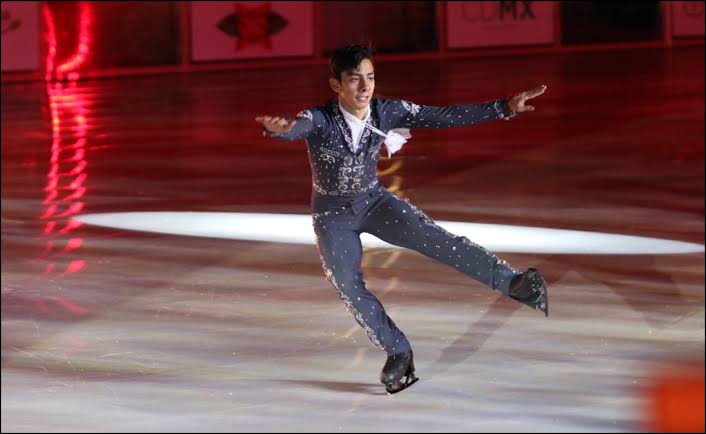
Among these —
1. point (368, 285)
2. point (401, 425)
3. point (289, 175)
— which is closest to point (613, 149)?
point (289, 175)

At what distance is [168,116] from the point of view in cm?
1338

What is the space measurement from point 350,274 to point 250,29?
49.5 ft

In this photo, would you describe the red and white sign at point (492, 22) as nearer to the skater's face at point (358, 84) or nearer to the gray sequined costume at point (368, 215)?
the gray sequined costume at point (368, 215)

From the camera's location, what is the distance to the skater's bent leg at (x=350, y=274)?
4453 mm

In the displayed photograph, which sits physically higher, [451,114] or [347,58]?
[347,58]

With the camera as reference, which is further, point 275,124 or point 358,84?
point 358,84

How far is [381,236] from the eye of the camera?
4.56m

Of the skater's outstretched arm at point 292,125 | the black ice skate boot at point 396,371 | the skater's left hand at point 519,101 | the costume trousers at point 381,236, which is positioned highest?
the skater's left hand at point 519,101

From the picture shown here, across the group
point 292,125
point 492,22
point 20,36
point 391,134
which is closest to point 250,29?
point 20,36

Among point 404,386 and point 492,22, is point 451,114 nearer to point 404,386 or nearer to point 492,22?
point 404,386

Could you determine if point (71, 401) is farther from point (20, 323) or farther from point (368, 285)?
point (368, 285)

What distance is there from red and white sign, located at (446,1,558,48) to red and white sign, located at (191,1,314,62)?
224 centimetres

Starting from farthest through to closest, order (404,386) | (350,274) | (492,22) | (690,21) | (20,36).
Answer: (690,21)
(492,22)
(20,36)
(404,386)
(350,274)

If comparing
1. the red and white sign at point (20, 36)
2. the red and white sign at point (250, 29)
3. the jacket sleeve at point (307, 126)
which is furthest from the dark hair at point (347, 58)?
the red and white sign at point (250, 29)
